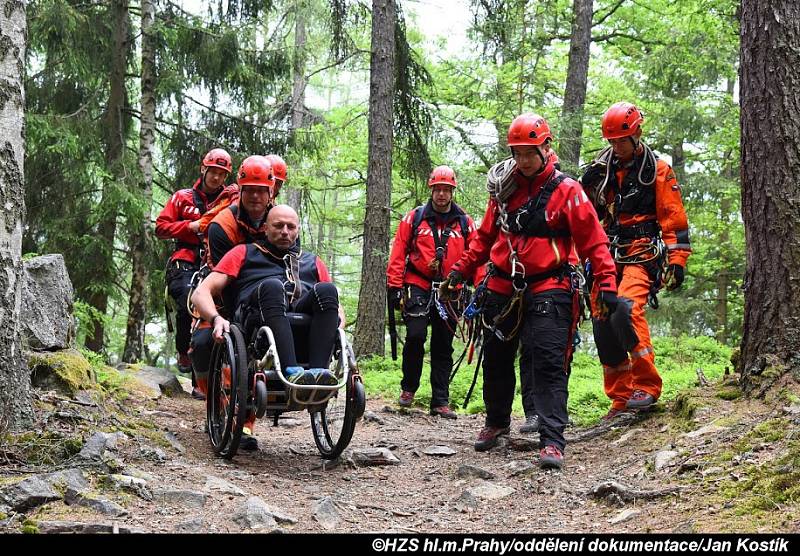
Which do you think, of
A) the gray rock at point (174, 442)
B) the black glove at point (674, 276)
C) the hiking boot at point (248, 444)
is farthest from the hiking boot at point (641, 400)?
the gray rock at point (174, 442)

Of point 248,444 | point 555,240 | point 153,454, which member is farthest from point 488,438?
point 153,454

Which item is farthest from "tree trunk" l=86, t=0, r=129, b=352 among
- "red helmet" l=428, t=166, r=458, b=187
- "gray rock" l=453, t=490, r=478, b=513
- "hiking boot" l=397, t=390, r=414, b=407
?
"gray rock" l=453, t=490, r=478, b=513

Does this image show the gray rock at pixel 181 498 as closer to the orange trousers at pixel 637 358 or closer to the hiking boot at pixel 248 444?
the hiking boot at pixel 248 444

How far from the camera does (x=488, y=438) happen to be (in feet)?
20.9

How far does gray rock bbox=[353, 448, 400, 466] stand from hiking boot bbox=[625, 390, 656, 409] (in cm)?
192

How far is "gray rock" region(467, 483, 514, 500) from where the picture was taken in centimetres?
496

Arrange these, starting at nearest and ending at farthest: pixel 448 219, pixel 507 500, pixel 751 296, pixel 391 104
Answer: pixel 507 500, pixel 751 296, pixel 448 219, pixel 391 104

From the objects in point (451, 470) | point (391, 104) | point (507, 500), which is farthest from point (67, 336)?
point (391, 104)

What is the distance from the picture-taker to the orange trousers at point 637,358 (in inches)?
246

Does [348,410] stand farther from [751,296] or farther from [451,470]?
[751,296]

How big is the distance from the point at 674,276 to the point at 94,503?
14.5ft

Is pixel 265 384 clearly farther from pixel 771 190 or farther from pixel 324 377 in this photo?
pixel 771 190
